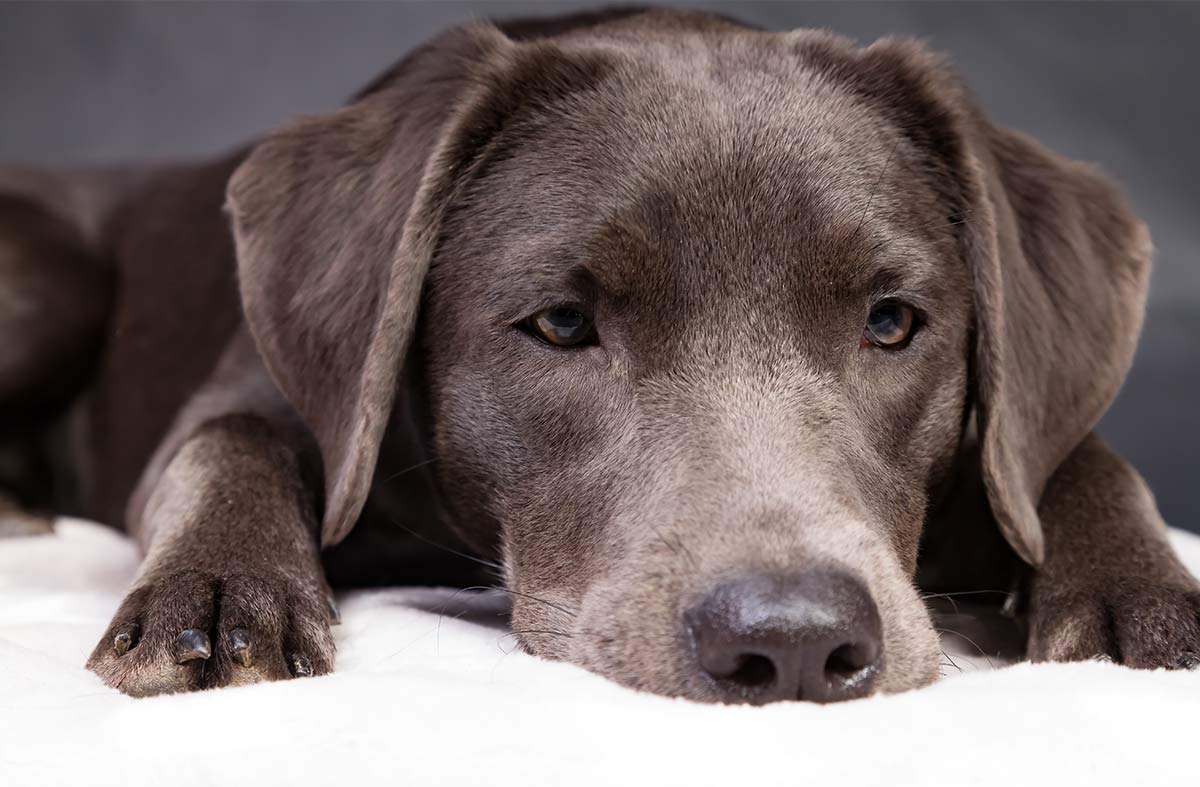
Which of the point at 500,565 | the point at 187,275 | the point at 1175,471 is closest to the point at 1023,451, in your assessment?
the point at 500,565

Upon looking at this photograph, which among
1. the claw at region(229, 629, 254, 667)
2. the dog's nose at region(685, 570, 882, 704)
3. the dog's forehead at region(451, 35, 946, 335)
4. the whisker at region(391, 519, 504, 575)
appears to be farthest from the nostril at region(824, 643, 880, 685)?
the whisker at region(391, 519, 504, 575)

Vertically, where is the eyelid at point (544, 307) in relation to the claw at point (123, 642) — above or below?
above

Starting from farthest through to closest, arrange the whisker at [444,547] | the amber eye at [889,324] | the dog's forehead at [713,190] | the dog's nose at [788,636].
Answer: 1. the whisker at [444,547]
2. the amber eye at [889,324]
3. the dog's forehead at [713,190]
4. the dog's nose at [788,636]

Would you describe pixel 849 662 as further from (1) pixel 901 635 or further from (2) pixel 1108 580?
(2) pixel 1108 580

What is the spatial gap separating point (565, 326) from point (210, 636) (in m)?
0.91

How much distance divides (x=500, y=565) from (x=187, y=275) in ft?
7.09

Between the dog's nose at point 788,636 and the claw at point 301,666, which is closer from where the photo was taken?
the dog's nose at point 788,636

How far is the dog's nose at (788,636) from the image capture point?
7.73ft

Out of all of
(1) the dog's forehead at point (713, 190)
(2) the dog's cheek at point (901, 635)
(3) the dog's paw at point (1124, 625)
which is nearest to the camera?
(2) the dog's cheek at point (901, 635)

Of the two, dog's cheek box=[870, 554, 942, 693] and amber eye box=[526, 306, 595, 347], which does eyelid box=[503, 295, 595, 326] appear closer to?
amber eye box=[526, 306, 595, 347]

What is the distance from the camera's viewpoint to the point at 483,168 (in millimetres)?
3354

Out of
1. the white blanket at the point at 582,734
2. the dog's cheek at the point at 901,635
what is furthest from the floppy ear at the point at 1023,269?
the white blanket at the point at 582,734

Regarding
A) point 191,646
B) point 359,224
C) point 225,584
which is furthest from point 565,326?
point 191,646

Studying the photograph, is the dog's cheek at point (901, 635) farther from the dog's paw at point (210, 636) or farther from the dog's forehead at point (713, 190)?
the dog's paw at point (210, 636)
